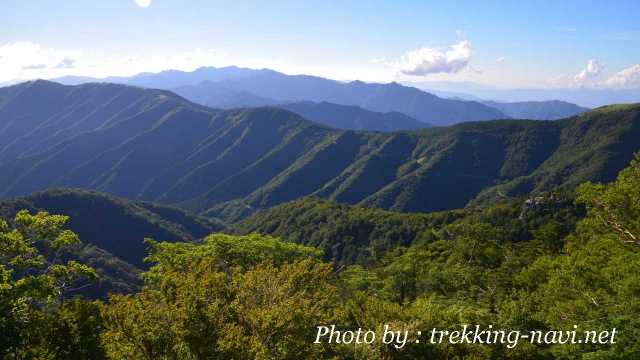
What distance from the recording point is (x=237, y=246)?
2126 inches

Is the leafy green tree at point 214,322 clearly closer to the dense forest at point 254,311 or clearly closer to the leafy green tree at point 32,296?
the dense forest at point 254,311

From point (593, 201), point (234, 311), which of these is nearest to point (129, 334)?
point (234, 311)

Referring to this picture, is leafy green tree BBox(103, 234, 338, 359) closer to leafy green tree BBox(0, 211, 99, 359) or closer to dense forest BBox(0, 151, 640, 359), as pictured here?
dense forest BBox(0, 151, 640, 359)

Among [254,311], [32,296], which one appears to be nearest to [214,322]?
[254,311]

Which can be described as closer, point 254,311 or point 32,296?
point 254,311

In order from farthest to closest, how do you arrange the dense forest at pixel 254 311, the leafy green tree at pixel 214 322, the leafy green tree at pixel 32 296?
1. the leafy green tree at pixel 32 296
2. the dense forest at pixel 254 311
3. the leafy green tree at pixel 214 322

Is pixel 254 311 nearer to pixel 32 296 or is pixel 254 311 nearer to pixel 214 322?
pixel 214 322

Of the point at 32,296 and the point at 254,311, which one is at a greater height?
the point at 254,311

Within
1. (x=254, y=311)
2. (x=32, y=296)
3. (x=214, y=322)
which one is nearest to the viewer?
(x=214, y=322)

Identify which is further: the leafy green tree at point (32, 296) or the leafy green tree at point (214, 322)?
the leafy green tree at point (32, 296)

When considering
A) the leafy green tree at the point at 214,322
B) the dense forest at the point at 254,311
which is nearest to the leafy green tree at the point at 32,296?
the dense forest at the point at 254,311

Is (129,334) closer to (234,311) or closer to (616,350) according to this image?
(234,311)

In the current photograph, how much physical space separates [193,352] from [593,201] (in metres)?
38.9

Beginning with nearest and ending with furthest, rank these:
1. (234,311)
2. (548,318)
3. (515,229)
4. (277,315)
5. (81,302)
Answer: (277,315), (234,311), (81,302), (548,318), (515,229)
